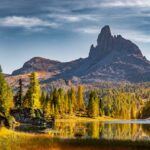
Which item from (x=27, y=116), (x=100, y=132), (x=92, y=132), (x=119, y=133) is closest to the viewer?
(x=92, y=132)

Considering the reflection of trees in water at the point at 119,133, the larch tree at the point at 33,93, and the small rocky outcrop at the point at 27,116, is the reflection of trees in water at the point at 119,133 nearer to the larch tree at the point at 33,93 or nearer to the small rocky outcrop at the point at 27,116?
the small rocky outcrop at the point at 27,116

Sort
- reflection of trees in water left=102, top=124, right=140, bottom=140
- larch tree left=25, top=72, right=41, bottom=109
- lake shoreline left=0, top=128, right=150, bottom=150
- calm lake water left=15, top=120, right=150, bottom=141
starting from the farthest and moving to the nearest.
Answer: larch tree left=25, top=72, right=41, bottom=109 → reflection of trees in water left=102, top=124, right=140, bottom=140 → calm lake water left=15, top=120, right=150, bottom=141 → lake shoreline left=0, top=128, right=150, bottom=150

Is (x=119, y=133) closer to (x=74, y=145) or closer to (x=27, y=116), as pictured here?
(x=74, y=145)

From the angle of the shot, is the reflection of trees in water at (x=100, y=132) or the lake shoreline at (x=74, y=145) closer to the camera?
the lake shoreline at (x=74, y=145)

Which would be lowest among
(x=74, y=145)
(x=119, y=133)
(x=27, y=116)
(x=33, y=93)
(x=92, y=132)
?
(x=27, y=116)

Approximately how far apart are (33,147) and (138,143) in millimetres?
12205

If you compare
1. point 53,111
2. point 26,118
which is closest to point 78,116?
point 53,111

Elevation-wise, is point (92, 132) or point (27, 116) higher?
point (92, 132)

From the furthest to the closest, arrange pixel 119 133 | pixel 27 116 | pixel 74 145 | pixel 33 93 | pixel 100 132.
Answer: pixel 33 93 → pixel 27 116 → pixel 100 132 → pixel 119 133 → pixel 74 145

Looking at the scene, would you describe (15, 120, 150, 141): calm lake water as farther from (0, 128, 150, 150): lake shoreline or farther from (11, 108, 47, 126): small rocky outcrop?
(11, 108, 47, 126): small rocky outcrop

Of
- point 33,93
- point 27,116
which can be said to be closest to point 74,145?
point 27,116

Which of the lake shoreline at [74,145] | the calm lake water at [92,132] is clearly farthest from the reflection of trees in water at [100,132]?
the lake shoreline at [74,145]

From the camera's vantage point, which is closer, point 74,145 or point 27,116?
point 74,145

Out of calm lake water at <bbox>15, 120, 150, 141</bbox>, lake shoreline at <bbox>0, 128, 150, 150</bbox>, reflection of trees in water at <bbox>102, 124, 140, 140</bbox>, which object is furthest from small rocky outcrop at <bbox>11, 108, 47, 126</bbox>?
lake shoreline at <bbox>0, 128, 150, 150</bbox>
